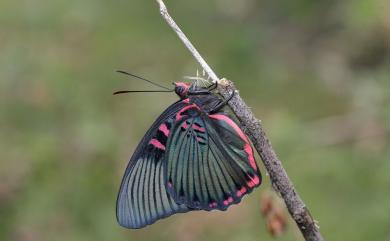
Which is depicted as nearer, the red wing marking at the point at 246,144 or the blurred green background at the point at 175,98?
the red wing marking at the point at 246,144

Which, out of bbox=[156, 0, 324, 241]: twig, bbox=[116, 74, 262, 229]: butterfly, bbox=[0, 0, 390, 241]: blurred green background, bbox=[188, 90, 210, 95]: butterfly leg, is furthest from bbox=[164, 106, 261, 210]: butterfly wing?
bbox=[0, 0, 390, 241]: blurred green background

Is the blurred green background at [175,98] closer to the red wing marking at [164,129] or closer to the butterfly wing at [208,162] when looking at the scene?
the butterfly wing at [208,162]

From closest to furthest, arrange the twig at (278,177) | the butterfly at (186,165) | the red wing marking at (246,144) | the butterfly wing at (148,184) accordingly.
Result: the twig at (278,177) < the red wing marking at (246,144) < the butterfly at (186,165) < the butterfly wing at (148,184)

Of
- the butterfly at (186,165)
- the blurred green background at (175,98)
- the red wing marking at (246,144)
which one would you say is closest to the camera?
the red wing marking at (246,144)

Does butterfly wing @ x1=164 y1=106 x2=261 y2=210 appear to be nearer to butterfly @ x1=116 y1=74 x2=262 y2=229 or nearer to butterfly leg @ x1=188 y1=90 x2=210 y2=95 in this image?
butterfly @ x1=116 y1=74 x2=262 y2=229

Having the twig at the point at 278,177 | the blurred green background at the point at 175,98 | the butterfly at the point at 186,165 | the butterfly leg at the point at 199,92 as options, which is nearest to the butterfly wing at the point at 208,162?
the butterfly at the point at 186,165

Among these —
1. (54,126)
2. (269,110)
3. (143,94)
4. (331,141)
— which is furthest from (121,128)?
(331,141)

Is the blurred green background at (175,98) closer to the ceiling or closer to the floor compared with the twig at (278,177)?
closer to the ceiling

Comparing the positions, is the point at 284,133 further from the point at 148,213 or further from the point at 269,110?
the point at 148,213
